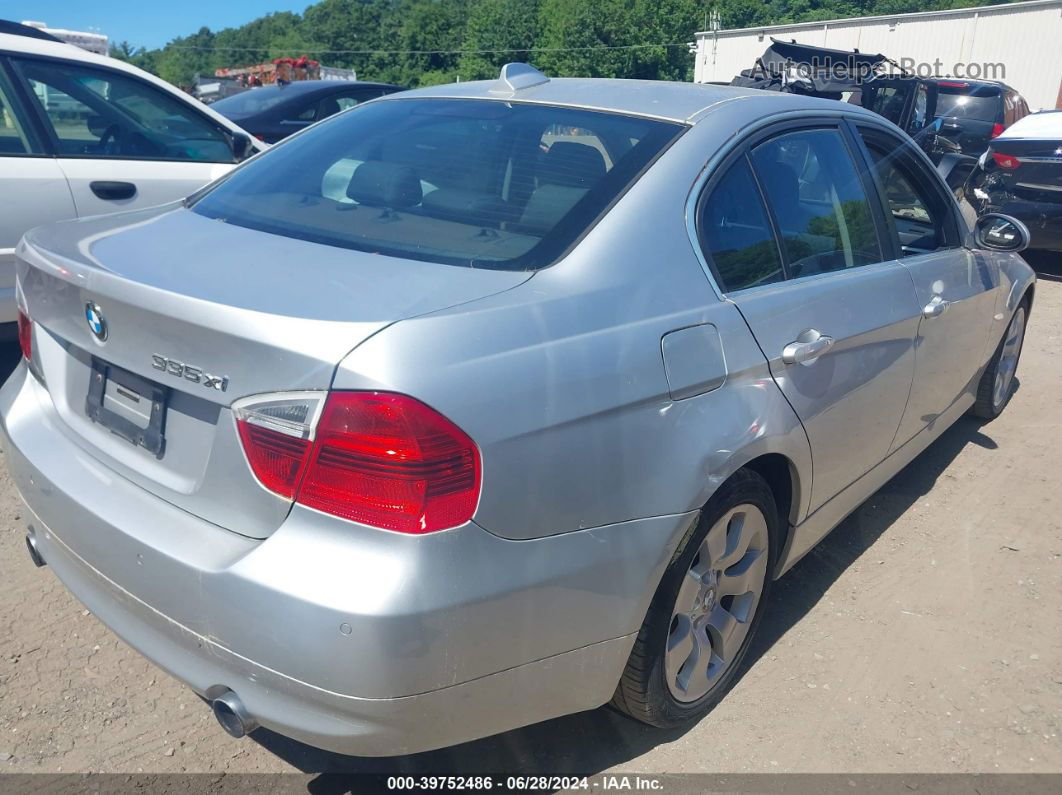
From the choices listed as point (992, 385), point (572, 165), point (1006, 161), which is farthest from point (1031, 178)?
point (572, 165)

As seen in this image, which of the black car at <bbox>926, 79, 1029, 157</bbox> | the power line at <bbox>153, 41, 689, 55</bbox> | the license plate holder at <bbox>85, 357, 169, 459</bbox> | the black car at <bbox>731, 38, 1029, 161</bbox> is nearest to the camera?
the license plate holder at <bbox>85, 357, 169, 459</bbox>

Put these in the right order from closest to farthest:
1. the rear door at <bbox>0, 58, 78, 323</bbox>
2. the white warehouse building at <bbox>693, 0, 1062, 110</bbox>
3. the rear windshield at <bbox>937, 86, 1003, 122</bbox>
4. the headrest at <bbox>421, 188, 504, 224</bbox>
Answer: the headrest at <bbox>421, 188, 504, 224</bbox>
the rear door at <bbox>0, 58, 78, 323</bbox>
the rear windshield at <bbox>937, 86, 1003, 122</bbox>
the white warehouse building at <bbox>693, 0, 1062, 110</bbox>

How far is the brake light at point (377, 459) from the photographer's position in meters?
1.77

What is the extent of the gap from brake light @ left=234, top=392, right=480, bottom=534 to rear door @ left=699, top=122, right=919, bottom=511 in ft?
3.40

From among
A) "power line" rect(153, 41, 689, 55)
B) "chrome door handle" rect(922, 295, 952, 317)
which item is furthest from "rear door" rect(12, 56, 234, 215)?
"power line" rect(153, 41, 689, 55)

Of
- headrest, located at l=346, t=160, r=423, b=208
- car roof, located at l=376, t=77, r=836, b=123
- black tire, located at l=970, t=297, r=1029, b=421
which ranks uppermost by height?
car roof, located at l=376, t=77, r=836, b=123

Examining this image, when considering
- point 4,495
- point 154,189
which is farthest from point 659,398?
point 154,189

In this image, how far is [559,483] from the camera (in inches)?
77.2

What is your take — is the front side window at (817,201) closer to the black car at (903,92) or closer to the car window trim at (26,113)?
the car window trim at (26,113)

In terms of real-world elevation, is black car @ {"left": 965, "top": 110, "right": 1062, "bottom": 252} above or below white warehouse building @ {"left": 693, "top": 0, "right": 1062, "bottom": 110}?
below

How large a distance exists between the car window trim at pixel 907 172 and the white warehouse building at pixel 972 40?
22.9m

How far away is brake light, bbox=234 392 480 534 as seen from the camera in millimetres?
1768

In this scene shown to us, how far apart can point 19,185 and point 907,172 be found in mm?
4021

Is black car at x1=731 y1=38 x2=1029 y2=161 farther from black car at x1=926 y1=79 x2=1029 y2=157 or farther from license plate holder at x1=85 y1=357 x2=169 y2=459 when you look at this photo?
license plate holder at x1=85 y1=357 x2=169 y2=459
